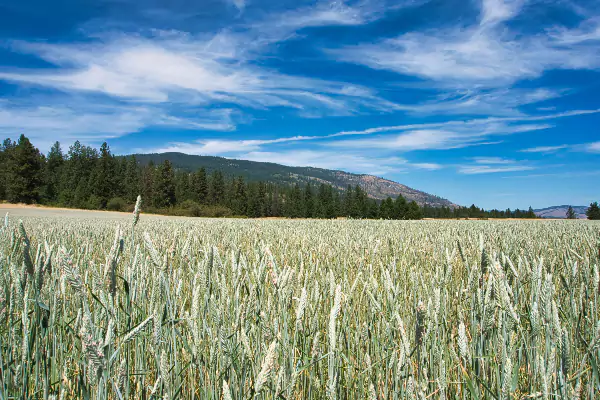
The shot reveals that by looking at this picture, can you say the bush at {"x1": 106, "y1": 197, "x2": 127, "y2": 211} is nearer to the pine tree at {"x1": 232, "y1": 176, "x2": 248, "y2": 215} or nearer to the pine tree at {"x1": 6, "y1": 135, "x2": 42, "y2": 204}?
the pine tree at {"x1": 6, "y1": 135, "x2": 42, "y2": 204}

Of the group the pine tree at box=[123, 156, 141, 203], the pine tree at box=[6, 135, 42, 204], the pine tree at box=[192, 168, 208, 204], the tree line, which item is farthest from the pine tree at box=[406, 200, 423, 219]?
the pine tree at box=[6, 135, 42, 204]

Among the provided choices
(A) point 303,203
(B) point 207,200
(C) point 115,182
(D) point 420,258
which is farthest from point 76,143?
(D) point 420,258

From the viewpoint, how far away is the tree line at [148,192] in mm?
55656

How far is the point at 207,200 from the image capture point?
86.8m

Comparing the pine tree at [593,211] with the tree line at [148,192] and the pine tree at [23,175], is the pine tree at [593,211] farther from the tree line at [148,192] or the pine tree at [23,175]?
the pine tree at [23,175]

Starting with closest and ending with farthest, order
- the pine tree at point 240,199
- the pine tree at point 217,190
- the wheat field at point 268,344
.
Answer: the wheat field at point 268,344, the pine tree at point 240,199, the pine tree at point 217,190

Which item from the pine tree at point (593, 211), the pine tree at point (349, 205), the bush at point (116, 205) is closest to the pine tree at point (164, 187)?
the bush at point (116, 205)

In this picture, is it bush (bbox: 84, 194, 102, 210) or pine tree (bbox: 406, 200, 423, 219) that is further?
pine tree (bbox: 406, 200, 423, 219)

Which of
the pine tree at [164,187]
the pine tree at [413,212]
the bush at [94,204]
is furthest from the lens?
the pine tree at [413,212]

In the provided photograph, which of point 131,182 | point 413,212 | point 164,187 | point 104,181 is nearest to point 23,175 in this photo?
point 104,181

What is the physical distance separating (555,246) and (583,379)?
4.22 m

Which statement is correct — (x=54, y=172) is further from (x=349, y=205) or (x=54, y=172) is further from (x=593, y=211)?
(x=593, y=211)

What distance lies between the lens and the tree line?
55.7 metres

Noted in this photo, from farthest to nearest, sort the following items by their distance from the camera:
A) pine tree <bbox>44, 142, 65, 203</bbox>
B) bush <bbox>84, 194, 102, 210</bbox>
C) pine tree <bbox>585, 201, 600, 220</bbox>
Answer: pine tree <bbox>44, 142, 65, 203</bbox>, pine tree <bbox>585, 201, 600, 220</bbox>, bush <bbox>84, 194, 102, 210</bbox>
